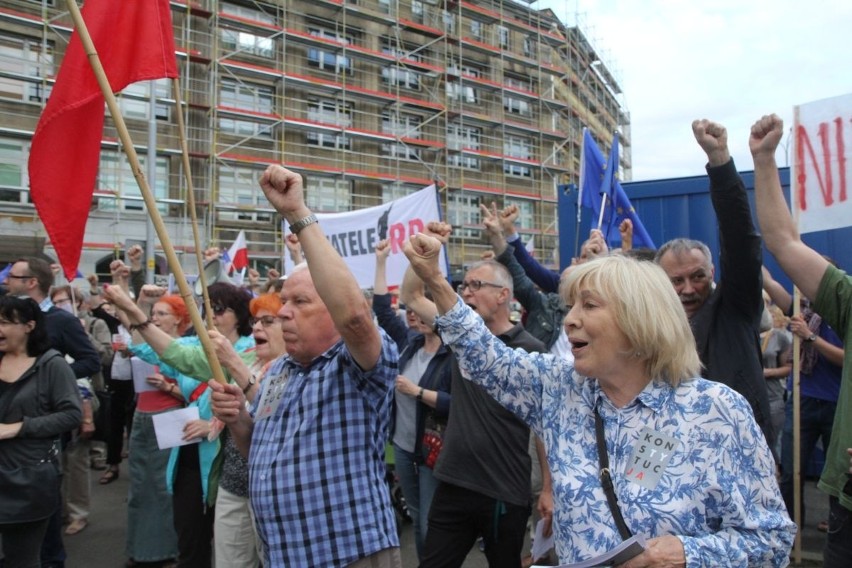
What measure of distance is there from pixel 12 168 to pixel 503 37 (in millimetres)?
27053

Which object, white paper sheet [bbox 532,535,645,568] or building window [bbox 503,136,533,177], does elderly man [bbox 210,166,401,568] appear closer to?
white paper sheet [bbox 532,535,645,568]

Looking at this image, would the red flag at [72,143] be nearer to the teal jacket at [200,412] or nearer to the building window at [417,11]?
the teal jacket at [200,412]

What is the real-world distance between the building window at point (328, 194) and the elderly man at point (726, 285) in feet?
91.5

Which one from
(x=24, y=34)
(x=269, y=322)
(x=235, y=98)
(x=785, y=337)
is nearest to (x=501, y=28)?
(x=235, y=98)

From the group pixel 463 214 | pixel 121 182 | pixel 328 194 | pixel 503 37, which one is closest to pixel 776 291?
pixel 121 182

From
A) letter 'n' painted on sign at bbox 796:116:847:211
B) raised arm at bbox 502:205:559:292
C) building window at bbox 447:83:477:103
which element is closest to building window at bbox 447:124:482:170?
building window at bbox 447:83:477:103

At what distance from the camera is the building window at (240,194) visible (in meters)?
27.6

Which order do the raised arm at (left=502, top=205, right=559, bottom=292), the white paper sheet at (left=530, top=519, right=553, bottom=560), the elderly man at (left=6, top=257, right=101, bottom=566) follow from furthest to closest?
1. the elderly man at (left=6, top=257, right=101, bottom=566)
2. the raised arm at (left=502, top=205, right=559, bottom=292)
3. the white paper sheet at (left=530, top=519, right=553, bottom=560)

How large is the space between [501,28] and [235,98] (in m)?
17.6

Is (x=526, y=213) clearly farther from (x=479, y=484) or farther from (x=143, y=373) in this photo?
(x=479, y=484)

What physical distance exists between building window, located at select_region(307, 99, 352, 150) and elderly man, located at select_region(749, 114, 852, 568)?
29.4 m

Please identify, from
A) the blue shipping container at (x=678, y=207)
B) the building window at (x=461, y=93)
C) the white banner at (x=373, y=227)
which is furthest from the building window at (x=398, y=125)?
the blue shipping container at (x=678, y=207)

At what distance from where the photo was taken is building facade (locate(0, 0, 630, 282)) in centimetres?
2373

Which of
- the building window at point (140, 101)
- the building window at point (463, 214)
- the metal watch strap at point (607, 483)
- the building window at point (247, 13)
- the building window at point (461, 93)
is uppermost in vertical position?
the building window at point (247, 13)
